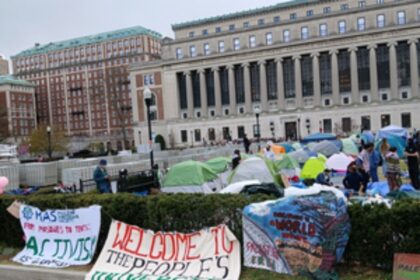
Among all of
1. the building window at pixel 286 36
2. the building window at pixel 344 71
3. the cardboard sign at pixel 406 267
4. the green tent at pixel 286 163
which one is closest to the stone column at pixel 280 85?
the building window at pixel 286 36

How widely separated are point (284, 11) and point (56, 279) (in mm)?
84263

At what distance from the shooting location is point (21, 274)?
29.3ft

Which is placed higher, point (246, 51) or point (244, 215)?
point (246, 51)

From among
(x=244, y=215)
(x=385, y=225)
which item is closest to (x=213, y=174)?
(x=244, y=215)

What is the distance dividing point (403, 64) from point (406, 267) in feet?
258

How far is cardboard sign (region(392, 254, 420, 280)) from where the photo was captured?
6473 millimetres

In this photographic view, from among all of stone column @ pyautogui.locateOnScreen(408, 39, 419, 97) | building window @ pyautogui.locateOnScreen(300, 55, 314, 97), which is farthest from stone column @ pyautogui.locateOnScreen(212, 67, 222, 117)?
stone column @ pyautogui.locateOnScreen(408, 39, 419, 97)

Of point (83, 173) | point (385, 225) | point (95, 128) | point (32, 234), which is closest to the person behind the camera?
point (385, 225)

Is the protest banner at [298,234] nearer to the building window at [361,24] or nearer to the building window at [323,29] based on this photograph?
the building window at [361,24]

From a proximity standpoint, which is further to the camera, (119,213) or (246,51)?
(246,51)

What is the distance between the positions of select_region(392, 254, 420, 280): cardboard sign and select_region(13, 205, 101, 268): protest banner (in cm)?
590

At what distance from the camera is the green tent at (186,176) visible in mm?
18266

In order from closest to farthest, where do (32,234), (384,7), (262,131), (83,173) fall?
(32,234)
(83,173)
(384,7)
(262,131)

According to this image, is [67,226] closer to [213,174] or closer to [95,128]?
[213,174]
